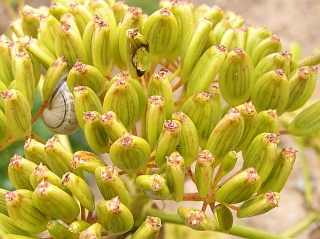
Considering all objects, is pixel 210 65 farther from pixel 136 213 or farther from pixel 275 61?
pixel 136 213

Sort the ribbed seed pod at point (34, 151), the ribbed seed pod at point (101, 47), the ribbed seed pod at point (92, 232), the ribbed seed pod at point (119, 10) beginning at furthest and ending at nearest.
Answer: the ribbed seed pod at point (119, 10)
the ribbed seed pod at point (101, 47)
the ribbed seed pod at point (34, 151)
the ribbed seed pod at point (92, 232)

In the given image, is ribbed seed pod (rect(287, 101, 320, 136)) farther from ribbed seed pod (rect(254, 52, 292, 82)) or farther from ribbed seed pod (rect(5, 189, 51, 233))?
ribbed seed pod (rect(5, 189, 51, 233))

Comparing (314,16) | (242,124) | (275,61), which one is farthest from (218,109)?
(314,16)

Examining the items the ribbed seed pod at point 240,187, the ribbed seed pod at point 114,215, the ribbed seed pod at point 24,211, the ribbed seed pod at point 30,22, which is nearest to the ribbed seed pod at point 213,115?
the ribbed seed pod at point 240,187

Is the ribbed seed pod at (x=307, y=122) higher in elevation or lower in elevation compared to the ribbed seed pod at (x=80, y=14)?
lower

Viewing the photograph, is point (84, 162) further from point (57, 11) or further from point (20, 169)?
point (57, 11)

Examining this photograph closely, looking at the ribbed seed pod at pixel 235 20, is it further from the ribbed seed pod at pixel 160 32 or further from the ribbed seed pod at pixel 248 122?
the ribbed seed pod at pixel 248 122
